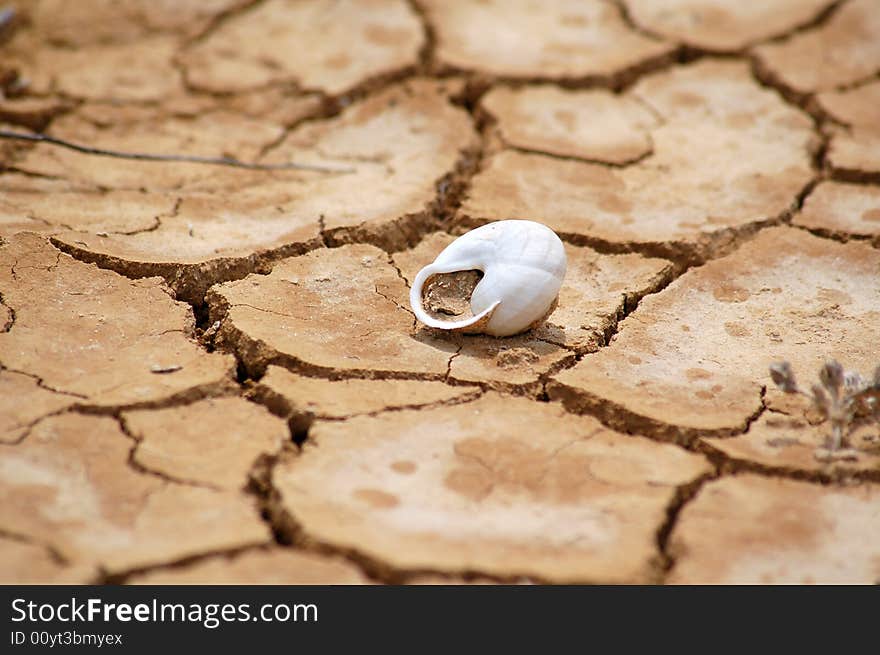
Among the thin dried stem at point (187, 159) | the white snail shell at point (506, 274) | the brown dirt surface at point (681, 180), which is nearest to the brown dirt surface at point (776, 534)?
the white snail shell at point (506, 274)

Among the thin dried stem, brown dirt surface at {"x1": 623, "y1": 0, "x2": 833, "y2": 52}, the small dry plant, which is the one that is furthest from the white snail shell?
brown dirt surface at {"x1": 623, "y1": 0, "x2": 833, "y2": 52}

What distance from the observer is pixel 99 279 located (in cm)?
319

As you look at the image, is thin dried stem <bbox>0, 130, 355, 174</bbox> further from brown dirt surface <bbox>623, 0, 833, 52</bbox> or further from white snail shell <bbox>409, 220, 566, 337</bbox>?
brown dirt surface <bbox>623, 0, 833, 52</bbox>

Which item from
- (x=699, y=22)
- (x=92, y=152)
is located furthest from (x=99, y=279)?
(x=699, y=22)

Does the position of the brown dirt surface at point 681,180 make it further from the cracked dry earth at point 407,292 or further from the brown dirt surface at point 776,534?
the brown dirt surface at point 776,534

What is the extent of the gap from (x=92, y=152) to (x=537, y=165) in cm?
A: 160

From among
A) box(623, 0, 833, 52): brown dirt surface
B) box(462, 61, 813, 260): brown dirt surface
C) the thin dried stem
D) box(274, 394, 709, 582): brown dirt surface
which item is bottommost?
box(274, 394, 709, 582): brown dirt surface

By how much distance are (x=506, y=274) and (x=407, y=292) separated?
0.46 m

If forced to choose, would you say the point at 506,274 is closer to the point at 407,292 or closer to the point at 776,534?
the point at 407,292

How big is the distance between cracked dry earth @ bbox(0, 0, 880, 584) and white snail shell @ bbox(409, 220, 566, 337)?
8 centimetres

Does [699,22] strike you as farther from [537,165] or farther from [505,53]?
[537,165]

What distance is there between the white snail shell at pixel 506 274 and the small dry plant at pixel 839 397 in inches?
24.0

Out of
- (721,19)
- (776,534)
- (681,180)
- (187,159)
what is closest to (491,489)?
(776,534)

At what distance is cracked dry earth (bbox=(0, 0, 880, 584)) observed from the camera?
7.58 ft
